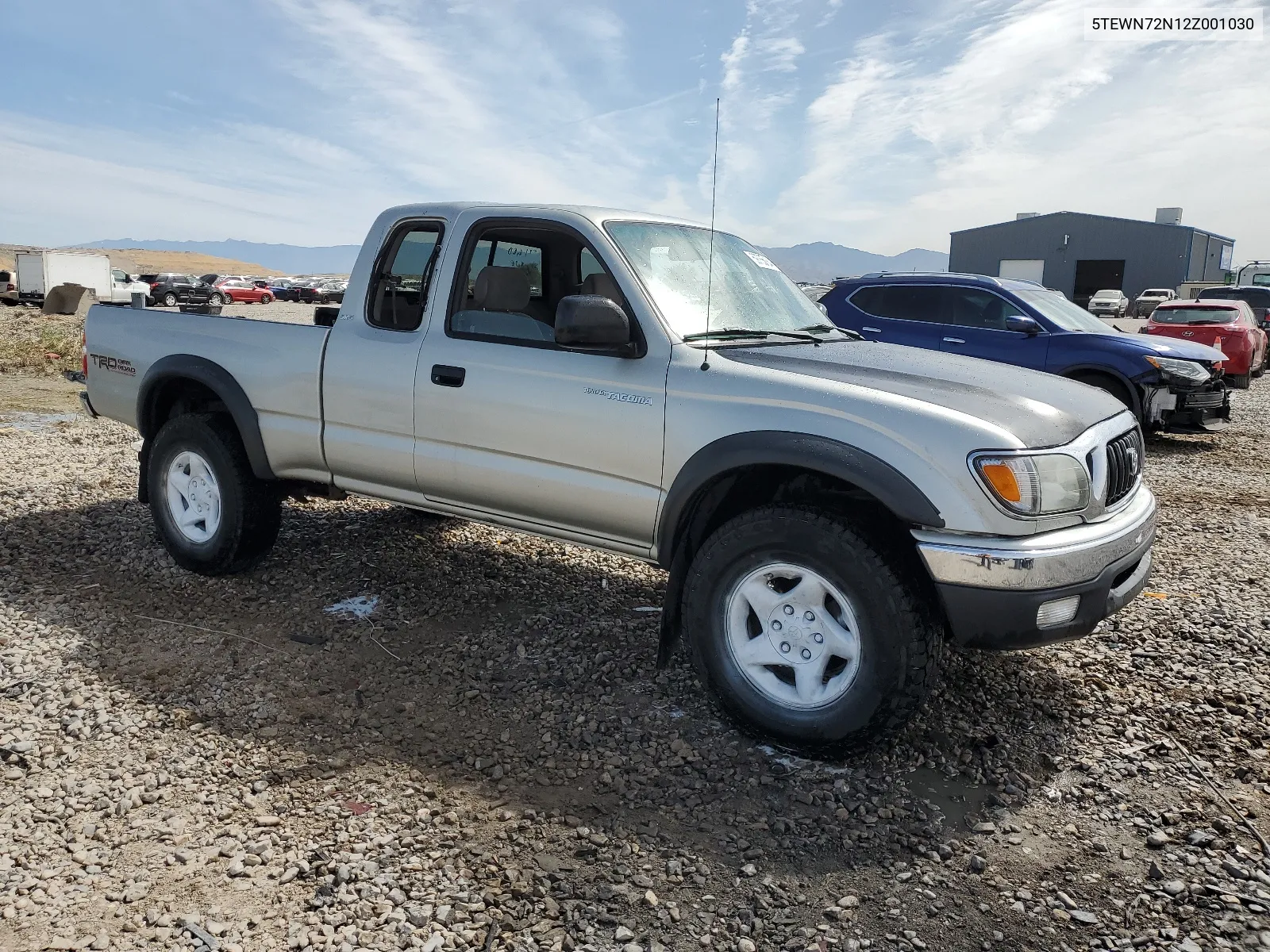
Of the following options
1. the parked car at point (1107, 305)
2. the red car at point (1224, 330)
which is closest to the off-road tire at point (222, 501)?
the red car at point (1224, 330)

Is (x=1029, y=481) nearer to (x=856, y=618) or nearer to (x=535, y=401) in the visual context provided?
(x=856, y=618)

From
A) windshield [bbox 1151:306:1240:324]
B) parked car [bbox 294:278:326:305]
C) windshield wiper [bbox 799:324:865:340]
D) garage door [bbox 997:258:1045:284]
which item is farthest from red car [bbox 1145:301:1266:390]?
parked car [bbox 294:278:326:305]

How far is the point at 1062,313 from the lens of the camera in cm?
1021

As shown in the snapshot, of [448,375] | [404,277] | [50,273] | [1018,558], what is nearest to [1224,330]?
[1018,558]

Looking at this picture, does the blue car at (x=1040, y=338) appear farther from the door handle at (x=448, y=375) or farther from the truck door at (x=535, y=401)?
the door handle at (x=448, y=375)

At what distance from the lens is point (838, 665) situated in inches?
134

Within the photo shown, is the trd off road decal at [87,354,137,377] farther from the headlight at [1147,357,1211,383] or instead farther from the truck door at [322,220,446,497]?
the headlight at [1147,357,1211,383]

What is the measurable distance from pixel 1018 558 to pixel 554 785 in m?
1.70

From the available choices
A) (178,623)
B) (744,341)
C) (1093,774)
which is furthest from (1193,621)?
(178,623)

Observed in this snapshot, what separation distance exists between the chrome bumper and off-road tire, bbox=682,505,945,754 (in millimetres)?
162

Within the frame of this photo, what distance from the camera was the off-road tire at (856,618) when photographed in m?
3.14

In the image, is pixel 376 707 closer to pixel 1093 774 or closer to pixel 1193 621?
pixel 1093 774

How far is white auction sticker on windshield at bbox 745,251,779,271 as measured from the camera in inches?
185

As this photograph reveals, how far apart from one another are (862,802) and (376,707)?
1893mm
